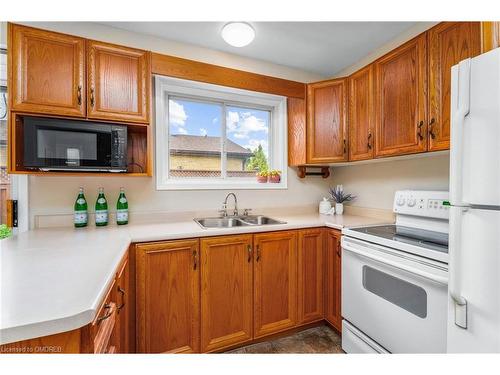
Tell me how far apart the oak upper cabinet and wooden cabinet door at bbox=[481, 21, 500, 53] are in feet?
5.13

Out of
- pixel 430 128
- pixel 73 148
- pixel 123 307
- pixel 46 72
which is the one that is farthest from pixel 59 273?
pixel 430 128

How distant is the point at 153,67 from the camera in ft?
6.10

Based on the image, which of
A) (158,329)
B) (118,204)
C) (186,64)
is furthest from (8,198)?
(186,64)

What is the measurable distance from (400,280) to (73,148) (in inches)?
85.6

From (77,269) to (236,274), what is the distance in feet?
3.41

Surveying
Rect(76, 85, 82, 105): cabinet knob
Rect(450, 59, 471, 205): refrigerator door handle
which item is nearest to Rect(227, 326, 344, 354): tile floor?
Rect(450, 59, 471, 205): refrigerator door handle

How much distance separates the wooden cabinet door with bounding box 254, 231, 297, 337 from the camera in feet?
5.86

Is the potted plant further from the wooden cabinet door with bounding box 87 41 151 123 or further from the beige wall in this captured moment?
the wooden cabinet door with bounding box 87 41 151 123

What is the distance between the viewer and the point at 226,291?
5.55ft

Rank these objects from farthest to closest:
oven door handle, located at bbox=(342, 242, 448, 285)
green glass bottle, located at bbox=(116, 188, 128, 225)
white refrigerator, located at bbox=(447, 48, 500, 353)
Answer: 1. green glass bottle, located at bbox=(116, 188, 128, 225)
2. oven door handle, located at bbox=(342, 242, 448, 285)
3. white refrigerator, located at bbox=(447, 48, 500, 353)
